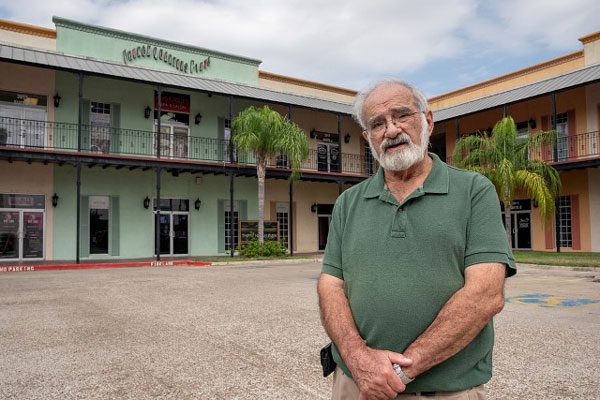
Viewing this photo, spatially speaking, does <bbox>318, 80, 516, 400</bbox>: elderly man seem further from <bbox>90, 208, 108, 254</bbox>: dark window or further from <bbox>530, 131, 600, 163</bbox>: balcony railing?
<bbox>530, 131, 600, 163</bbox>: balcony railing

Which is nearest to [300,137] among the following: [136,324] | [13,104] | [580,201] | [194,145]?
[194,145]

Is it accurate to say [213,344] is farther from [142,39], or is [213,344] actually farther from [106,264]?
[142,39]

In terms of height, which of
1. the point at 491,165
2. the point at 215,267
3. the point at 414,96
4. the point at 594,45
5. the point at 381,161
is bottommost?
the point at 215,267

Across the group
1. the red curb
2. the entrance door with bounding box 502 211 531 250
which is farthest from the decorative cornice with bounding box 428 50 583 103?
the red curb

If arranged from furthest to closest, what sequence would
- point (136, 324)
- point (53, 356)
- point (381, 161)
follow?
1. point (136, 324)
2. point (53, 356)
3. point (381, 161)

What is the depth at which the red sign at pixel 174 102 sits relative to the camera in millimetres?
19594

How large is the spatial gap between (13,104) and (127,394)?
16.6 m

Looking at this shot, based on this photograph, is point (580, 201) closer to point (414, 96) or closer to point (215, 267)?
point (215, 267)

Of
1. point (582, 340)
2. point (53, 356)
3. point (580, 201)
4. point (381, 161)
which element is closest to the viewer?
point (381, 161)

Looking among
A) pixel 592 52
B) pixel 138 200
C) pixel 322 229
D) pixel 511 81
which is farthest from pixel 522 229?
pixel 138 200

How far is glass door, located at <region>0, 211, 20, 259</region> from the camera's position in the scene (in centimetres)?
1639

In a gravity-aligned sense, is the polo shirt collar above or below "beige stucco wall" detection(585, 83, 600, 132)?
below

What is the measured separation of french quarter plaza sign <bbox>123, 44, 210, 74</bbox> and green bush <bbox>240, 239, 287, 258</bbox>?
26.0ft

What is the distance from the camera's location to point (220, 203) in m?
20.6
